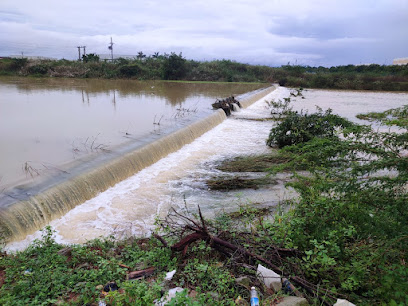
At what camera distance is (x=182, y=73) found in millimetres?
33875

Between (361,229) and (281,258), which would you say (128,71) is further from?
(361,229)

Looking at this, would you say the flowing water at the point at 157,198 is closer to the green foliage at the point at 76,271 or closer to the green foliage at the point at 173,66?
the green foliage at the point at 76,271

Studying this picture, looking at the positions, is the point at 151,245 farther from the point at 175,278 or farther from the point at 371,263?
the point at 371,263

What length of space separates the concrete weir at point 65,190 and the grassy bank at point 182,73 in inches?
1057

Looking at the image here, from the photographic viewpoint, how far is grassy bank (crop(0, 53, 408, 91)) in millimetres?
31484

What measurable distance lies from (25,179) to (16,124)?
5017 mm

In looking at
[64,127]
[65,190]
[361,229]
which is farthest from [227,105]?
[361,229]

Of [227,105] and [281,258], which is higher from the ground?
[227,105]

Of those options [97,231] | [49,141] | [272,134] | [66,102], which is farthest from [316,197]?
[66,102]

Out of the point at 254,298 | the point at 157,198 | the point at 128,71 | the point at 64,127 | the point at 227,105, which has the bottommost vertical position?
the point at 157,198

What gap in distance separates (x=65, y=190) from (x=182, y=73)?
30458 millimetres

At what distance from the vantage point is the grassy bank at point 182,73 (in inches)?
1240

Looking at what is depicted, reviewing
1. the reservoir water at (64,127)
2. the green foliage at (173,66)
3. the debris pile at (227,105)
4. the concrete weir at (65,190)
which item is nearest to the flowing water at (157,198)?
the concrete weir at (65,190)

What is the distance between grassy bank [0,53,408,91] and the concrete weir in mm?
26836
